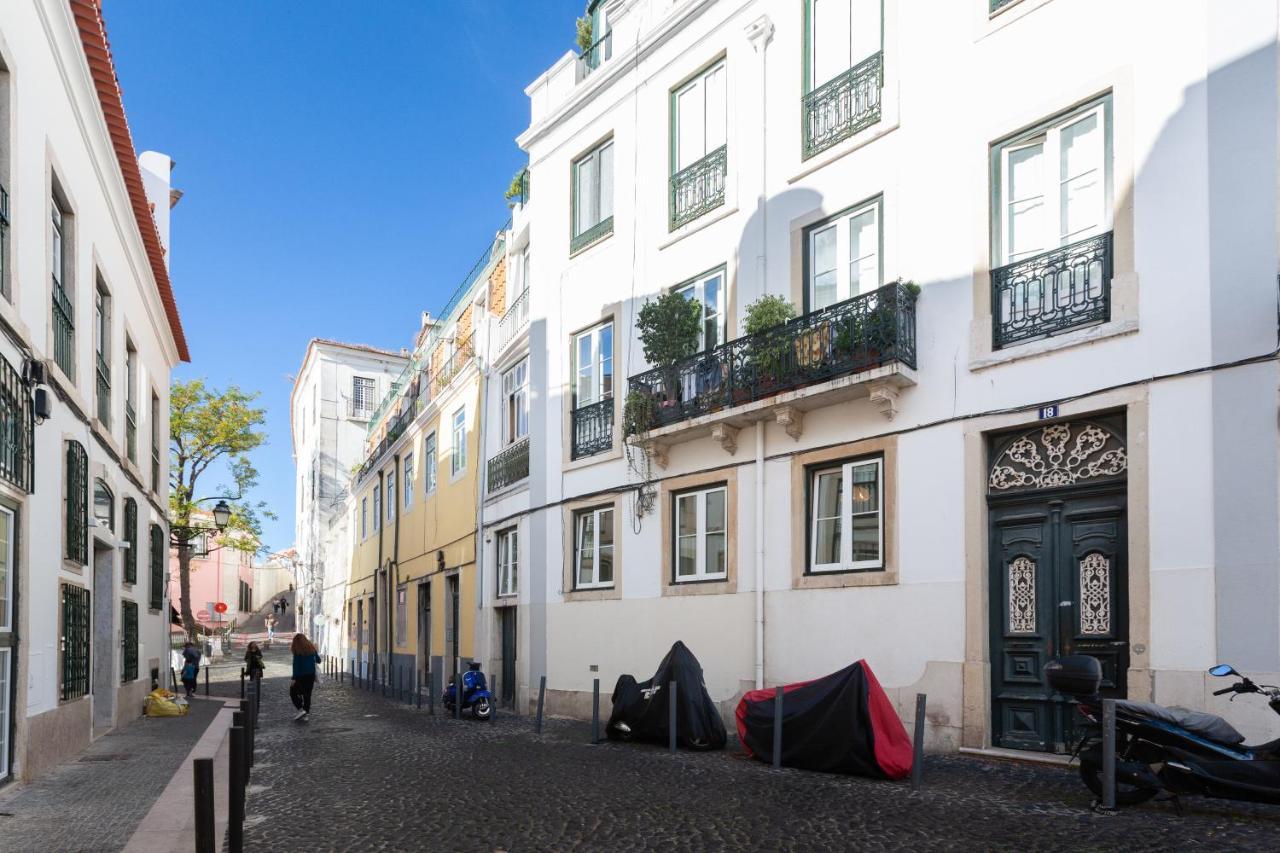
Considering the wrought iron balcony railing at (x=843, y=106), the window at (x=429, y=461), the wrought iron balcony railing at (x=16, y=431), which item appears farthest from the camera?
the window at (x=429, y=461)

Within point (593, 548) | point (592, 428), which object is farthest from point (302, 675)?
point (592, 428)

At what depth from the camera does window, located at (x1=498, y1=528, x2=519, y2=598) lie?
19.8 meters

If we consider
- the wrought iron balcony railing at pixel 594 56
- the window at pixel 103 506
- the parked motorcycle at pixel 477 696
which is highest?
the wrought iron balcony railing at pixel 594 56

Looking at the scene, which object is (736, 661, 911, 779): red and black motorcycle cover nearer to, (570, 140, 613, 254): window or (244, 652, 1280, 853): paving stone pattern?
(244, 652, 1280, 853): paving stone pattern

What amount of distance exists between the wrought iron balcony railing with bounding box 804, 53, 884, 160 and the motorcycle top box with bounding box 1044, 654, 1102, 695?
6796 mm

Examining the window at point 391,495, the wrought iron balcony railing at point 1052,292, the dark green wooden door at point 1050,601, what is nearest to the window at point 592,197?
the wrought iron balcony railing at point 1052,292

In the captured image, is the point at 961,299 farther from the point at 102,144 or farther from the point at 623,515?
the point at 102,144

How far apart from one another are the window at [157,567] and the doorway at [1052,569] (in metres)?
15.4

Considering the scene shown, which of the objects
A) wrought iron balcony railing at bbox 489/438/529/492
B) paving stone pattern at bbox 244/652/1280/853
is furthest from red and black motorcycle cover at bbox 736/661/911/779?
wrought iron balcony railing at bbox 489/438/529/492

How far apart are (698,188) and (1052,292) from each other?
6.05 meters

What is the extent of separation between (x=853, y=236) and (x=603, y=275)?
208 inches

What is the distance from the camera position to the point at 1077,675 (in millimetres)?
7656

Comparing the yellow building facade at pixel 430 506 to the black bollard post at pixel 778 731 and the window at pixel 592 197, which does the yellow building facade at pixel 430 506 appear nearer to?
the window at pixel 592 197

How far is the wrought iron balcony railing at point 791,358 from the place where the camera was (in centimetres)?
1132
